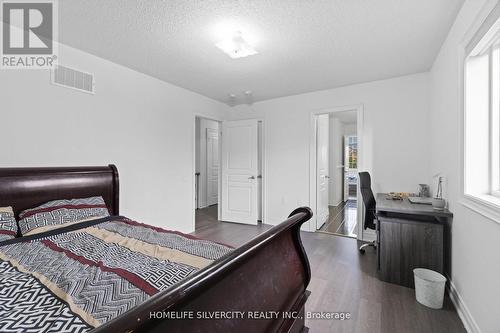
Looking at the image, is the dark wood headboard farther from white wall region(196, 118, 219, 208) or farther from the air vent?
white wall region(196, 118, 219, 208)

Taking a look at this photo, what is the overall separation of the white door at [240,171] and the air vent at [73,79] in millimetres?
2538

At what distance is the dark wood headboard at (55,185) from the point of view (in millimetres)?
1918

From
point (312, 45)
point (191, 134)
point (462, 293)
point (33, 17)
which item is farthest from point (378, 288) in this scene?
point (33, 17)

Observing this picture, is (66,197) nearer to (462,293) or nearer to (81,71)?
(81,71)

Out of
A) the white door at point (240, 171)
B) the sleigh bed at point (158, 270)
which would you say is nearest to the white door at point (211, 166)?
the white door at point (240, 171)

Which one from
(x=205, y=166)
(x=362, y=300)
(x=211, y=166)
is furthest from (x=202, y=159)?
(x=362, y=300)

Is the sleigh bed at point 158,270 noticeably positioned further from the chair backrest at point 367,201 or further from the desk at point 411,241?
the chair backrest at point 367,201

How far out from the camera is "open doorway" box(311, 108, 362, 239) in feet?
13.4

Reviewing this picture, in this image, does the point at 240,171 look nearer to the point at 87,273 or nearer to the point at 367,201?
the point at 367,201

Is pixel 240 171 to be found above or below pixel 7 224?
above

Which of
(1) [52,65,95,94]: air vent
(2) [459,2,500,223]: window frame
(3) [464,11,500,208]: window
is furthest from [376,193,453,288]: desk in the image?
(1) [52,65,95,94]: air vent

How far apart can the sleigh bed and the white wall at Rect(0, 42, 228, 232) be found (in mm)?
373

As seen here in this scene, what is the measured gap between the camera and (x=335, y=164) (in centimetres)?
638

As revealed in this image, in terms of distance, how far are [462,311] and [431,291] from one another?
0.21 meters
